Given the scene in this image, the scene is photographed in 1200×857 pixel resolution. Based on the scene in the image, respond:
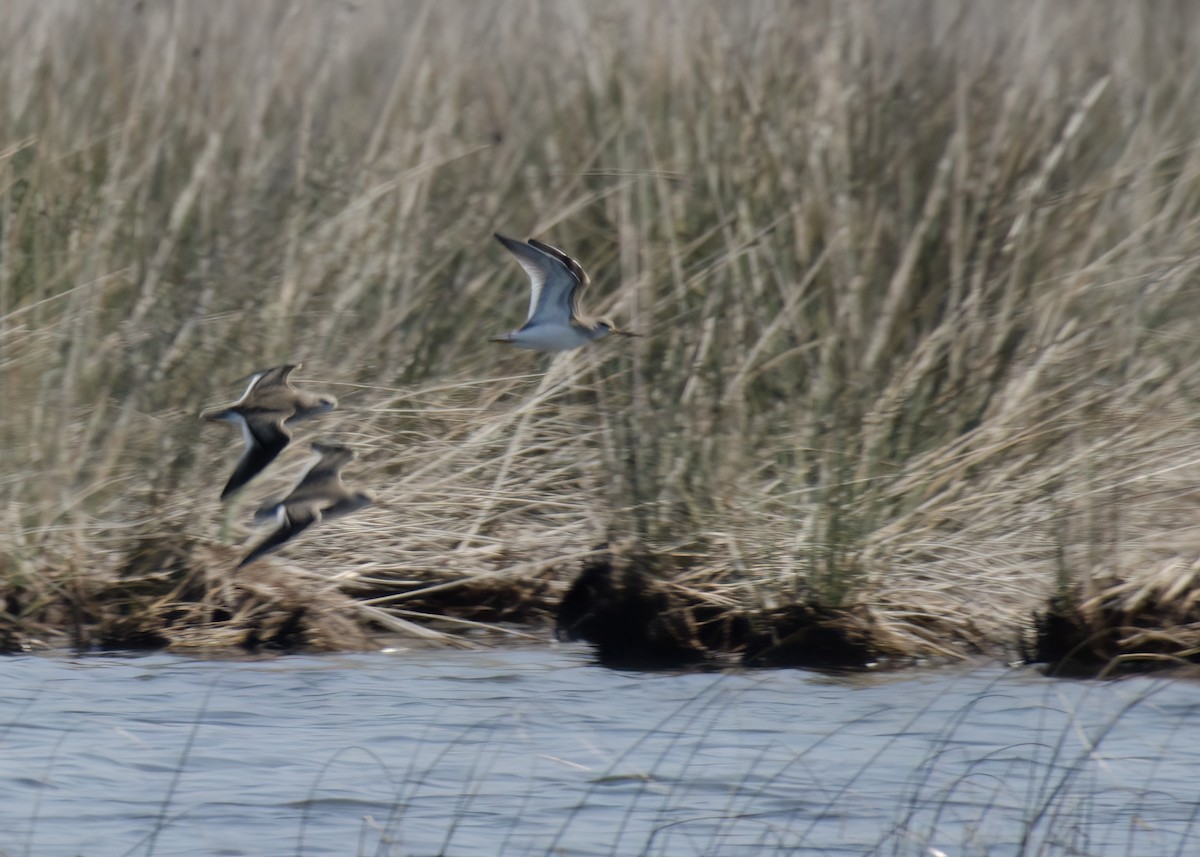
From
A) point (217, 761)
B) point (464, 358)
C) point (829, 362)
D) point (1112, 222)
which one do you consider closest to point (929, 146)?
point (1112, 222)

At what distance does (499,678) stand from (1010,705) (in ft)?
4.73

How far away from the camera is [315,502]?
5262 mm

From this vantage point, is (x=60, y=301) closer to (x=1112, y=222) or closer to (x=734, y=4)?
(x=734, y=4)

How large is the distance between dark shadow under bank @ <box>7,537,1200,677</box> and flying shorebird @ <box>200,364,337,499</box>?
106 centimetres

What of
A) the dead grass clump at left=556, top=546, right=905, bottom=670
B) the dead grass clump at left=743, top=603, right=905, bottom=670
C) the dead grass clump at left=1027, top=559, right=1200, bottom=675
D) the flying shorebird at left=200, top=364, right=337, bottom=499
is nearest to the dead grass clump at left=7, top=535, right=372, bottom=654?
the dead grass clump at left=556, top=546, right=905, bottom=670

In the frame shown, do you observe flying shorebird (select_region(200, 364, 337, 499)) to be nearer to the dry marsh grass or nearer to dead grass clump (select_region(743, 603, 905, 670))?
the dry marsh grass

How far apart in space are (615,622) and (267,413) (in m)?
1.56

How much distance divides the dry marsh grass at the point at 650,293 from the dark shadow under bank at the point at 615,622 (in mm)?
66

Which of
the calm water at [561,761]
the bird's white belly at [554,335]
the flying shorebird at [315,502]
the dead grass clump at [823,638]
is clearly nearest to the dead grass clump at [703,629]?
the dead grass clump at [823,638]

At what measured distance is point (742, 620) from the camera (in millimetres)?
6051

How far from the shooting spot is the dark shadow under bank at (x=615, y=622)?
5.88 metres

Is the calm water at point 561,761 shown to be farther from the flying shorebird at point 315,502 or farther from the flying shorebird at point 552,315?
the flying shorebird at point 552,315

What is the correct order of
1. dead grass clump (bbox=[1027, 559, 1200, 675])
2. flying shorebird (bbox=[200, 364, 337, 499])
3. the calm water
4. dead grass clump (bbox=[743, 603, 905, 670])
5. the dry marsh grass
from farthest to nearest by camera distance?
the dry marsh grass, dead grass clump (bbox=[743, 603, 905, 670]), dead grass clump (bbox=[1027, 559, 1200, 675]), flying shorebird (bbox=[200, 364, 337, 499]), the calm water

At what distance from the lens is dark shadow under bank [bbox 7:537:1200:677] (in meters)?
5.88
